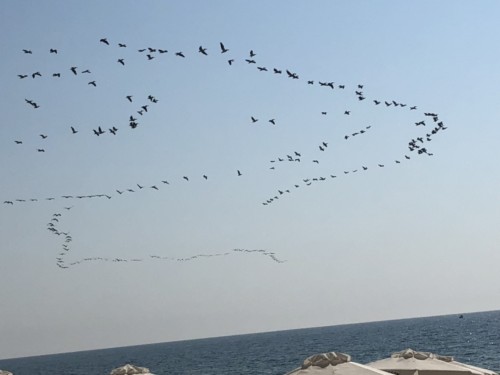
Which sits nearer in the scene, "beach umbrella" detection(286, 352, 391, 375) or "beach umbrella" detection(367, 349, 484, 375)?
"beach umbrella" detection(286, 352, 391, 375)

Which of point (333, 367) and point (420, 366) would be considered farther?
point (420, 366)

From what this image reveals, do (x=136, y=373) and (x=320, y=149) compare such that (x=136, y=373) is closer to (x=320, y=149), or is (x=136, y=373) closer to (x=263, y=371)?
(x=320, y=149)

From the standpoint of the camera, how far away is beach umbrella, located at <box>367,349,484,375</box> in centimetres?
2561

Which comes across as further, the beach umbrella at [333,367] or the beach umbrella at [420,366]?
the beach umbrella at [420,366]

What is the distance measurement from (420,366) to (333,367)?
5476 mm

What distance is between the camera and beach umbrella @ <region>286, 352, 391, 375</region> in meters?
21.8

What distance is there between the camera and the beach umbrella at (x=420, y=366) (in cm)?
2561

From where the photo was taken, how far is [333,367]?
73.1ft

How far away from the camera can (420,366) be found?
1036 inches

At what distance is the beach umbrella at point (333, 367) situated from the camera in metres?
21.8

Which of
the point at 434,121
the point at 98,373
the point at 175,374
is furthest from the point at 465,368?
the point at 98,373

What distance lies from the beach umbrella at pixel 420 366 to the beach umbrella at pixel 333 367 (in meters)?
4.03

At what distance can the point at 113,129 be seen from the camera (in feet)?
91.0

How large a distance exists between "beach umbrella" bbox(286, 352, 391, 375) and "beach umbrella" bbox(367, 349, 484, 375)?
403 centimetres
